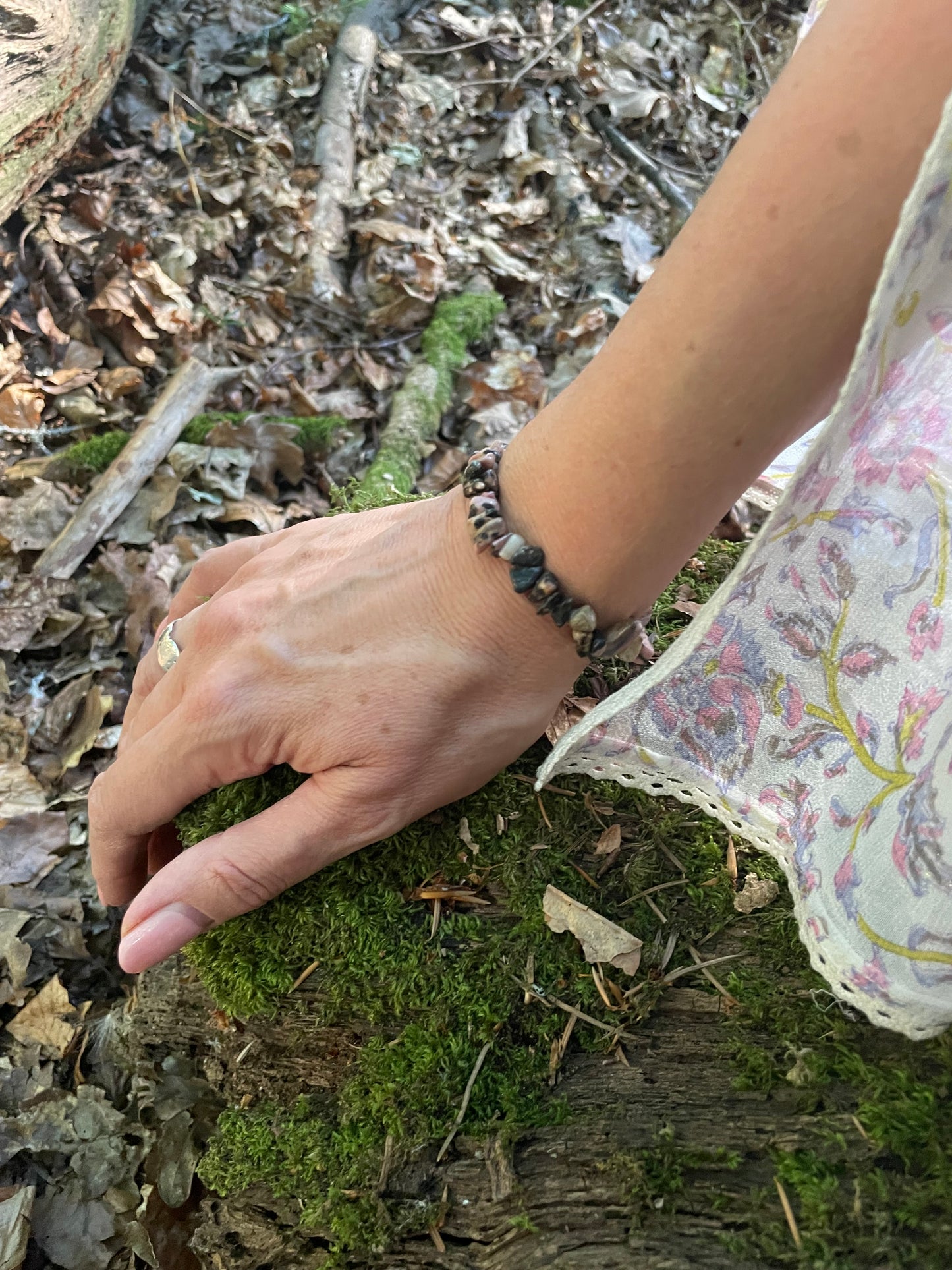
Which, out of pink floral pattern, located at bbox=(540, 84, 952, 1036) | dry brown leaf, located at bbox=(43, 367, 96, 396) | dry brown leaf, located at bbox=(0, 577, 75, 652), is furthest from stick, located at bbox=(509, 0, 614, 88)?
pink floral pattern, located at bbox=(540, 84, 952, 1036)

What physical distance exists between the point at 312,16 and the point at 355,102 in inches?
40.4

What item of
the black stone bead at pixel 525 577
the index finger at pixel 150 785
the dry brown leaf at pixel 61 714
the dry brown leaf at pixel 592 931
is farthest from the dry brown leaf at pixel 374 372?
the dry brown leaf at pixel 592 931

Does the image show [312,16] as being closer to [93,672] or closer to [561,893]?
[93,672]

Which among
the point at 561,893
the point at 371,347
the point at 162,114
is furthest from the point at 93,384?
the point at 561,893

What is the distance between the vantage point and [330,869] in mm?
1758

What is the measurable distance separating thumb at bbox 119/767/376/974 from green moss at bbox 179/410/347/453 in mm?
2722

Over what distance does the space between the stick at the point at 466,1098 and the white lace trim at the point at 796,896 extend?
0.57 m

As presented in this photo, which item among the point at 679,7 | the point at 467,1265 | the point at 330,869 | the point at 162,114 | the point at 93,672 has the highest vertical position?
the point at 679,7

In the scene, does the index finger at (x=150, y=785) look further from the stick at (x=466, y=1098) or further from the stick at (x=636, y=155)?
the stick at (x=636, y=155)

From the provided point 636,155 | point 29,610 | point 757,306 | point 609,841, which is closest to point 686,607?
point 609,841

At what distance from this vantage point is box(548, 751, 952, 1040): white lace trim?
1209mm

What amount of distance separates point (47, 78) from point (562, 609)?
465 cm

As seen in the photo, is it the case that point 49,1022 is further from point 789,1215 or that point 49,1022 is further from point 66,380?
point 66,380

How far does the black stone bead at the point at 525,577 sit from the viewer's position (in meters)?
1.38
